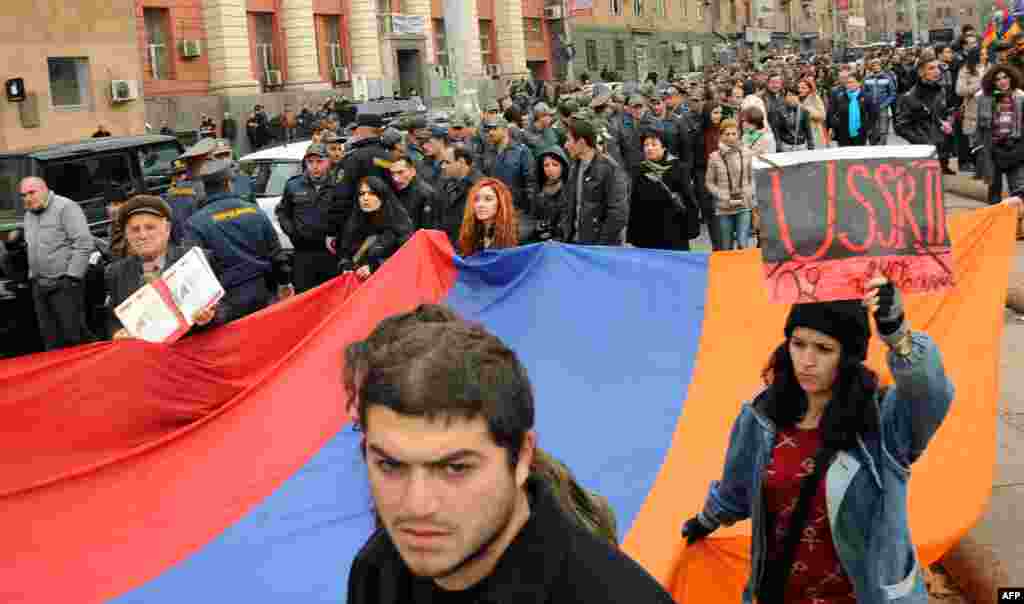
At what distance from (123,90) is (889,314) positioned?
31.9m

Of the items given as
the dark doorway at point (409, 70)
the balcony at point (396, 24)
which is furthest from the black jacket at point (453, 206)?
the dark doorway at point (409, 70)

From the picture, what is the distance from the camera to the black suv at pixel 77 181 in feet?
37.7

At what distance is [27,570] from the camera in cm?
550

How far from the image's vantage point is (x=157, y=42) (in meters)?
38.6

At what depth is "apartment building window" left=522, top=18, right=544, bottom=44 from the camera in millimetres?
60281

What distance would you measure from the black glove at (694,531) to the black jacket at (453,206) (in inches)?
248

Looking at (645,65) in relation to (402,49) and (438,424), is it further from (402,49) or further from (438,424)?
(438,424)

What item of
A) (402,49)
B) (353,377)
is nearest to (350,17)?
(402,49)

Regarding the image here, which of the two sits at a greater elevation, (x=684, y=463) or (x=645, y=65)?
(x=645, y=65)

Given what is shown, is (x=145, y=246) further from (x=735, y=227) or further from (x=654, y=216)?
(x=735, y=227)

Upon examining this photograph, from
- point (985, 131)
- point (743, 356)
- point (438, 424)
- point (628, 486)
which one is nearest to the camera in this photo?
point (438, 424)

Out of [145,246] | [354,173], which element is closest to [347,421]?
[145,246]

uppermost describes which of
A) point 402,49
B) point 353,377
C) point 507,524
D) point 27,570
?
point 402,49

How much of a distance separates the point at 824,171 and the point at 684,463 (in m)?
2.11
